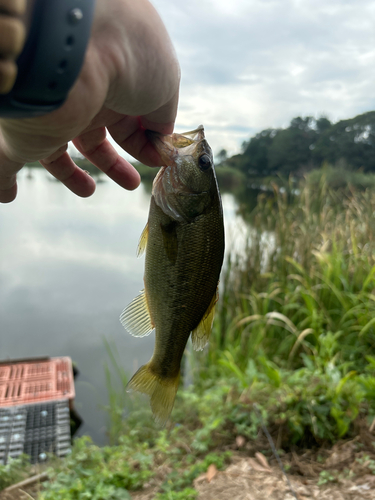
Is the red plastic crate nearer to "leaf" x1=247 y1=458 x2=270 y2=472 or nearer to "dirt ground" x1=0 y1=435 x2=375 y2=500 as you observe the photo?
"dirt ground" x1=0 y1=435 x2=375 y2=500

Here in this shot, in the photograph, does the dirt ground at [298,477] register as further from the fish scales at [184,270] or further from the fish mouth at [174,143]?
the fish mouth at [174,143]

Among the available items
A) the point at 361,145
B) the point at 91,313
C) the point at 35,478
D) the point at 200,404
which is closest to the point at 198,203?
the point at 200,404

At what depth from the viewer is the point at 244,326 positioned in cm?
515

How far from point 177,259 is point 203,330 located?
0.31 meters

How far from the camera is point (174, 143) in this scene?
1414 mm

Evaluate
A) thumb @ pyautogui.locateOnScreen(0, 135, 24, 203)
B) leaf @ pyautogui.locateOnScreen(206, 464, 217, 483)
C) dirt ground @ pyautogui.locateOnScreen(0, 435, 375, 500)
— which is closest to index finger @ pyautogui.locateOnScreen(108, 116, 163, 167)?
thumb @ pyautogui.locateOnScreen(0, 135, 24, 203)

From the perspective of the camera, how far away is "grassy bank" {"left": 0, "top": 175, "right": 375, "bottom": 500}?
3008 mm

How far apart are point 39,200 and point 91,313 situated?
71.3 ft

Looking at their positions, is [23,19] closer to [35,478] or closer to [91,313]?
[35,478]

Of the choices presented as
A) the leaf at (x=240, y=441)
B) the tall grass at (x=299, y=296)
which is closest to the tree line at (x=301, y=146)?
the tall grass at (x=299, y=296)

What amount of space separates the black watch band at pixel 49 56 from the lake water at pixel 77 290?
5.04m

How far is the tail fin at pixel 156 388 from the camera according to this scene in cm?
145

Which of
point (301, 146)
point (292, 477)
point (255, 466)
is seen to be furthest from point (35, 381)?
point (301, 146)

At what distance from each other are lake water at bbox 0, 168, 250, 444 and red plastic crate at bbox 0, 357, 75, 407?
25.8 inches
